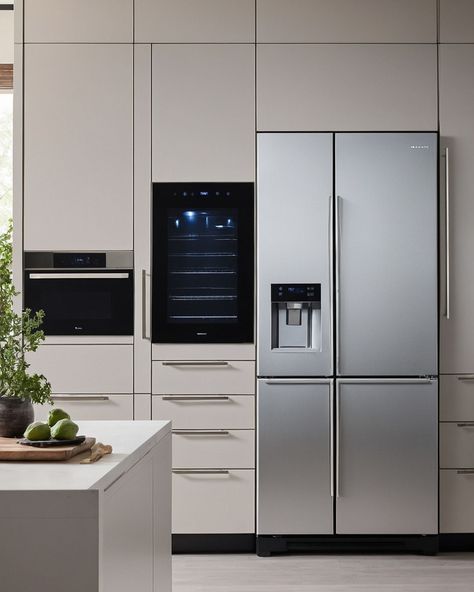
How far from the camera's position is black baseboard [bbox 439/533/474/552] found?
393 centimetres

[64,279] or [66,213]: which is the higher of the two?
[66,213]

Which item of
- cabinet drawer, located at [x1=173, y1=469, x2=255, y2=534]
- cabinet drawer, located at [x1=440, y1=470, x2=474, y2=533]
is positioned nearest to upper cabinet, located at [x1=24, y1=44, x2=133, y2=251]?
cabinet drawer, located at [x1=173, y1=469, x2=255, y2=534]

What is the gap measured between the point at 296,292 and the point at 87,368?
1.08 m

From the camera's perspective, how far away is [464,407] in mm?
3898

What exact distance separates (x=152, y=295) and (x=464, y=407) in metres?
1.62

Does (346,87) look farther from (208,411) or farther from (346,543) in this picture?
(346,543)

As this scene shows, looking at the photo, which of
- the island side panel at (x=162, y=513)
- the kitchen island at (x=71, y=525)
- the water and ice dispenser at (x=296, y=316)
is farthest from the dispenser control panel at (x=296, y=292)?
the kitchen island at (x=71, y=525)

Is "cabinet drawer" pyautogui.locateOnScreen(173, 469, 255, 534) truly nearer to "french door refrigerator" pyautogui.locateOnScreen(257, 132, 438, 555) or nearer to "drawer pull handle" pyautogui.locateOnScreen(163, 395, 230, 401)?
"french door refrigerator" pyautogui.locateOnScreen(257, 132, 438, 555)

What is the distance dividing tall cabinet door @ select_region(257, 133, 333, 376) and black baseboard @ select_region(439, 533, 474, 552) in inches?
40.1

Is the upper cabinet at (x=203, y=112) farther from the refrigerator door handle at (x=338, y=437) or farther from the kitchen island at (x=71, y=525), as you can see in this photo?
the kitchen island at (x=71, y=525)

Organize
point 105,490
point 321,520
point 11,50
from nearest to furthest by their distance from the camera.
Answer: point 105,490, point 321,520, point 11,50

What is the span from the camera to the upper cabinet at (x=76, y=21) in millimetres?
3920

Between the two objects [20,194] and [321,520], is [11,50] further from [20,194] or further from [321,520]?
[321,520]

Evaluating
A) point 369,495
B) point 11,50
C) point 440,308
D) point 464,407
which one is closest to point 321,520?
point 369,495
